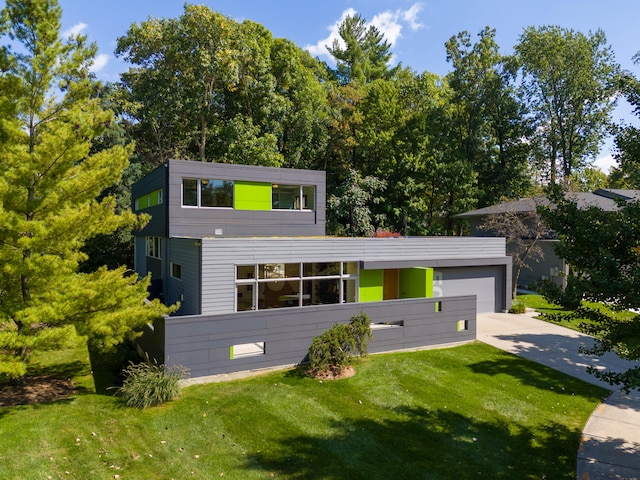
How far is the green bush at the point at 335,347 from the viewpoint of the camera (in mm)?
10492

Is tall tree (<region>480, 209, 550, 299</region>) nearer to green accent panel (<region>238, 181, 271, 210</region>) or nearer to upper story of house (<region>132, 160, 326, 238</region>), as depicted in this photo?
upper story of house (<region>132, 160, 326, 238</region>)

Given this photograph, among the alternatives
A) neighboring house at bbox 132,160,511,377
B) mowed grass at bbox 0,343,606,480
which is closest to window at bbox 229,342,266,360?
neighboring house at bbox 132,160,511,377

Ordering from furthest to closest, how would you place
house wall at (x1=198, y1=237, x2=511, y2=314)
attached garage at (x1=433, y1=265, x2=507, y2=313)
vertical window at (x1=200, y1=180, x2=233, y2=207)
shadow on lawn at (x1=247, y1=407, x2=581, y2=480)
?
attached garage at (x1=433, y1=265, x2=507, y2=313), vertical window at (x1=200, y1=180, x2=233, y2=207), house wall at (x1=198, y1=237, x2=511, y2=314), shadow on lawn at (x1=247, y1=407, x2=581, y2=480)

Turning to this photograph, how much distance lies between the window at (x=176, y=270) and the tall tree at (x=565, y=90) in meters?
29.6

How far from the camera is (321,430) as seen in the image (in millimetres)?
7672

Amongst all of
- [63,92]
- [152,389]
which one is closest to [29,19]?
[63,92]

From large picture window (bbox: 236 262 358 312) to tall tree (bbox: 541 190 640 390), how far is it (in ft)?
26.2

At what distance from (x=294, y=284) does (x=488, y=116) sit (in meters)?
29.3

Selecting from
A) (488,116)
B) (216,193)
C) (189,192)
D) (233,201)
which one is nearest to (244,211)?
(233,201)

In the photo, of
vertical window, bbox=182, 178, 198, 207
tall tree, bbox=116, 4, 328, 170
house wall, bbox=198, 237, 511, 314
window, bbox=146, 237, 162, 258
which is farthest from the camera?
tall tree, bbox=116, 4, 328, 170

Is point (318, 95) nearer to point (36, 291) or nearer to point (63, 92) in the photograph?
point (63, 92)

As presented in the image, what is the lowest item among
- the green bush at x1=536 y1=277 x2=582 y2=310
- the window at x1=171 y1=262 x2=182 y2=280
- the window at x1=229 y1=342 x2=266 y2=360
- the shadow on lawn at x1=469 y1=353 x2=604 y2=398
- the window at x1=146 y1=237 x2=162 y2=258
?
the shadow on lawn at x1=469 y1=353 x2=604 y2=398

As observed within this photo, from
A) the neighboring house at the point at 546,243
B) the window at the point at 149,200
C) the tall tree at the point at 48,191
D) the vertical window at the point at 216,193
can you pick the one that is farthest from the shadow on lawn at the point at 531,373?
the window at the point at 149,200

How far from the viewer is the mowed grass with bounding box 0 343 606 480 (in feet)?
21.1
